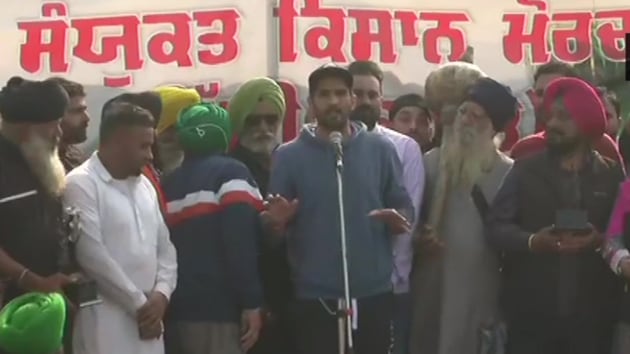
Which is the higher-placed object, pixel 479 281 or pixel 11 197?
pixel 11 197

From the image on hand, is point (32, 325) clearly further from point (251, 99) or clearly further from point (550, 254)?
point (550, 254)

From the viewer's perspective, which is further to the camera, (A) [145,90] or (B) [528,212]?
(A) [145,90]

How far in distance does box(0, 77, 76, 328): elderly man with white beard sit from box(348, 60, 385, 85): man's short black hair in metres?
1.66

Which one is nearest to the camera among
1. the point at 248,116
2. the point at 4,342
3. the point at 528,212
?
the point at 4,342

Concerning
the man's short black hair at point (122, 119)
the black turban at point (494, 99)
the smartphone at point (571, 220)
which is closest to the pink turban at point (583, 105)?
the black turban at point (494, 99)

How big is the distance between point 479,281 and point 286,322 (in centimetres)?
83

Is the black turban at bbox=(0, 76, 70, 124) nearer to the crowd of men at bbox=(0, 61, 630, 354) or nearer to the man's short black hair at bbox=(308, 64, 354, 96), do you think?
the crowd of men at bbox=(0, 61, 630, 354)

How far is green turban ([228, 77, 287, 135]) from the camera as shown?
22.8 feet

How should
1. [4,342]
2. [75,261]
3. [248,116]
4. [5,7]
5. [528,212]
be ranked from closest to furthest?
[4,342] < [75,261] < [528,212] < [248,116] < [5,7]

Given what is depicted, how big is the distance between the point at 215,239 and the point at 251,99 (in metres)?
0.74

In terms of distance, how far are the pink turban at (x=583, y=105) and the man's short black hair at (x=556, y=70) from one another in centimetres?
99

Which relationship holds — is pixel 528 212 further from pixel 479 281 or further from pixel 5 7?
pixel 5 7

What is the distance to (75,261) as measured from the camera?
6062 millimetres

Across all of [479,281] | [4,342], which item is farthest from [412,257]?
[4,342]
